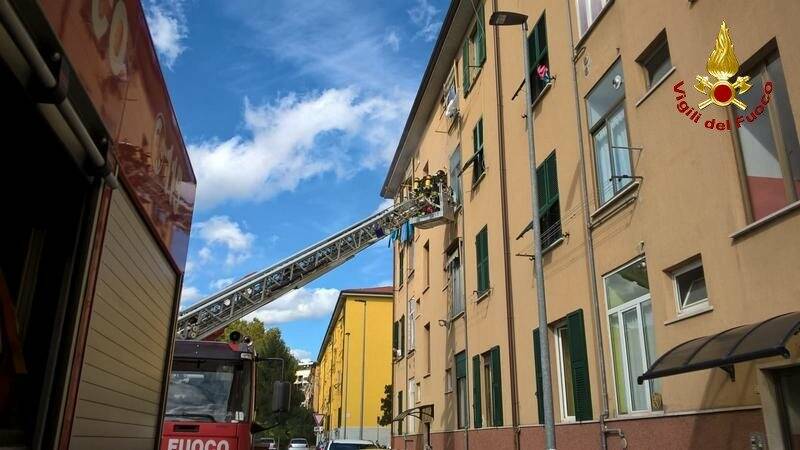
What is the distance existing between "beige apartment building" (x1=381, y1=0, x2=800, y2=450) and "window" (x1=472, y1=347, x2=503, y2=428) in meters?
0.06

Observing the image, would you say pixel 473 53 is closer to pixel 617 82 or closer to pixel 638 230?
pixel 617 82

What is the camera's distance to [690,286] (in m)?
7.36

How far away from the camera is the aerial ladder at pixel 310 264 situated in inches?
549

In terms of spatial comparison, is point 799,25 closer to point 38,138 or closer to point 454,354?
point 38,138

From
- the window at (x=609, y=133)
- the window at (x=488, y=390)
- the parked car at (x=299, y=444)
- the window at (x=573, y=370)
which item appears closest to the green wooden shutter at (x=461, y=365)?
the window at (x=488, y=390)

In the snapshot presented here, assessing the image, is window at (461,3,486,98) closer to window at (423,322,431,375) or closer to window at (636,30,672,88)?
window at (423,322,431,375)

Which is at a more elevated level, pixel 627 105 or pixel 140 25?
pixel 627 105

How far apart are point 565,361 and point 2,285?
9.11m

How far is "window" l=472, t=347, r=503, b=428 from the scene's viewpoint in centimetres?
1306

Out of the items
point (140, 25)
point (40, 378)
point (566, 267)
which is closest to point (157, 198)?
point (140, 25)

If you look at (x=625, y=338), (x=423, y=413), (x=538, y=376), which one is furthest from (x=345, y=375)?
(x=625, y=338)

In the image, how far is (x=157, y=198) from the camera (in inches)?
162

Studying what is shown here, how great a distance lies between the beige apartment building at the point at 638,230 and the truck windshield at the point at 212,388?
478cm

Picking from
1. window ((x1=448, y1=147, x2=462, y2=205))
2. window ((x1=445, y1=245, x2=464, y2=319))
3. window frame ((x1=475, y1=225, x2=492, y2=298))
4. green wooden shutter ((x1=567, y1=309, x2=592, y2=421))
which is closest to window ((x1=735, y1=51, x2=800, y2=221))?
green wooden shutter ((x1=567, y1=309, x2=592, y2=421))
